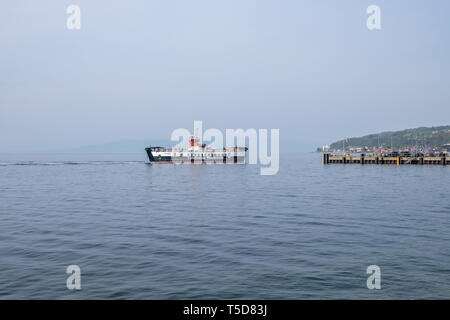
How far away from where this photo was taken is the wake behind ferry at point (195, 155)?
12712 centimetres

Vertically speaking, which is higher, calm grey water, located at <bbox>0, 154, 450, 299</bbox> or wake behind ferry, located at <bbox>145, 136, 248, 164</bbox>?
wake behind ferry, located at <bbox>145, 136, 248, 164</bbox>

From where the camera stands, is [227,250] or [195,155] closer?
[227,250]

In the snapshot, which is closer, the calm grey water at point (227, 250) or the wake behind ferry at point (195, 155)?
the calm grey water at point (227, 250)

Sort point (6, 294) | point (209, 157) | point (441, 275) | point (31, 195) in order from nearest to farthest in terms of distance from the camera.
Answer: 1. point (6, 294)
2. point (441, 275)
3. point (31, 195)
4. point (209, 157)

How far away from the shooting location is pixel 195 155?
12812 cm

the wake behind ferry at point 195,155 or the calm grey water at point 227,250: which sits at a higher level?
the wake behind ferry at point 195,155

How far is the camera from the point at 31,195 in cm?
4428

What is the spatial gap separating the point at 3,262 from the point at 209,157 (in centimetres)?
11346

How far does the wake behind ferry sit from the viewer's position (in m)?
127

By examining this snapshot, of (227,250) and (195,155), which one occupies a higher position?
(195,155)

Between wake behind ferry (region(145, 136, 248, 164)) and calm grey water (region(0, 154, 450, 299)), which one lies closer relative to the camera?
calm grey water (region(0, 154, 450, 299))
